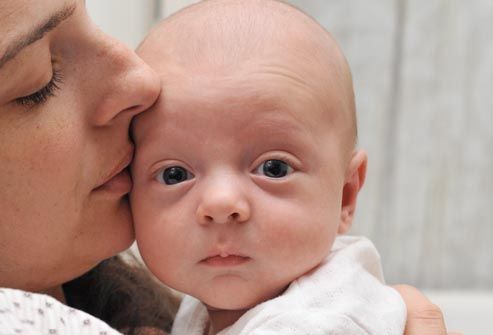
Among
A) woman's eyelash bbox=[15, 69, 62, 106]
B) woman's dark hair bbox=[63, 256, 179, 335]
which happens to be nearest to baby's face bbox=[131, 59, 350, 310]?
woman's eyelash bbox=[15, 69, 62, 106]

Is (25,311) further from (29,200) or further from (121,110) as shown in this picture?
(121,110)

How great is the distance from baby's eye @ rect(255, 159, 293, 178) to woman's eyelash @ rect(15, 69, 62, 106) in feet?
0.91

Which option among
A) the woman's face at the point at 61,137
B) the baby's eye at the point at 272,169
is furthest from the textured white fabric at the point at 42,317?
the baby's eye at the point at 272,169

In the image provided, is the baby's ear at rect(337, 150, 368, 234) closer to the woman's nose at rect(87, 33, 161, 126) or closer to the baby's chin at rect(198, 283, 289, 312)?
the baby's chin at rect(198, 283, 289, 312)

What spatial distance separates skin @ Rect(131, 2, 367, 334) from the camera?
1.07m

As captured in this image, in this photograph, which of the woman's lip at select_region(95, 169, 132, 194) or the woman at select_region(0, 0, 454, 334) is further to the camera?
the woman's lip at select_region(95, 169, 132, 194)

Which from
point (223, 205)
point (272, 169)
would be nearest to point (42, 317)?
point (223, 205)

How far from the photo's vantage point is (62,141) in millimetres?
1054

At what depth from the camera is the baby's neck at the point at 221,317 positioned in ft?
3.78

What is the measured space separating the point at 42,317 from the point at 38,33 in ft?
1.11

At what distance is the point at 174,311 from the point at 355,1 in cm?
165

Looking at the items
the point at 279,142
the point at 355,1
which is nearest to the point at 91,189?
the point at 279,142

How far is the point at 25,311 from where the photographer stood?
856 mm

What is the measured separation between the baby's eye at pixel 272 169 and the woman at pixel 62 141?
17 cm
